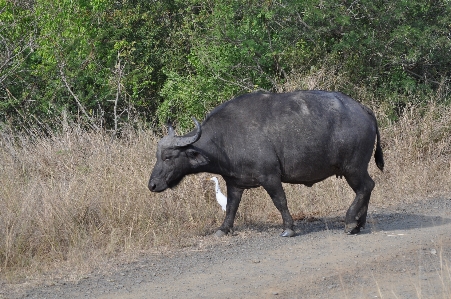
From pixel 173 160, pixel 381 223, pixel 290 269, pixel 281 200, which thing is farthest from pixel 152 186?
pixel 381 223

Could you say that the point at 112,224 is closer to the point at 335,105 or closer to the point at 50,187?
the point at 50,187

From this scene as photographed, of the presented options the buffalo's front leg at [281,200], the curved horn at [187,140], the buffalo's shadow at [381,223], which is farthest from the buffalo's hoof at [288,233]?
the curved horn at [187,140]

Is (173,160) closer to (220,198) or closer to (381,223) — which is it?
(220,198)

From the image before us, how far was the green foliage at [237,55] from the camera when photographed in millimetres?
16031

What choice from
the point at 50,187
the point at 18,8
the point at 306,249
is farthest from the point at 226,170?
the point at 18,8

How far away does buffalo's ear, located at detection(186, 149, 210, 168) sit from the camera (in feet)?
33.6

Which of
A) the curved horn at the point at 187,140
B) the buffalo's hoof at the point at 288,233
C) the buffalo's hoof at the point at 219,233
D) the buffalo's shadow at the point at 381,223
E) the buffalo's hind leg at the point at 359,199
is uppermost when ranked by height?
the curved horn at the point at 187,140

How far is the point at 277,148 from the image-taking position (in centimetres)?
1030

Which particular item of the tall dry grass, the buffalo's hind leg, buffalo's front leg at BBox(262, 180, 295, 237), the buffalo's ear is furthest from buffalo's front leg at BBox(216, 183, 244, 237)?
the buffalo's hind leg

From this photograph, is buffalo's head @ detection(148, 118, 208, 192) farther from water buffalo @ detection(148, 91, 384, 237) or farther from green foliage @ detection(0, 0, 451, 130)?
green foliage @ detection(0, 0, 451, 130)

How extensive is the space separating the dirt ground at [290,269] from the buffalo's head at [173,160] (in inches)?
36.1

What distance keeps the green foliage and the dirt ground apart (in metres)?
5.92

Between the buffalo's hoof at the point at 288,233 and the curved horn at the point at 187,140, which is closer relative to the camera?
the curved horn at the point at 187,140

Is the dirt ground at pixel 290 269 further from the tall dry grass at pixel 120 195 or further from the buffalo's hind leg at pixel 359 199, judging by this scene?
the tall dry grass at pixel 120 195
